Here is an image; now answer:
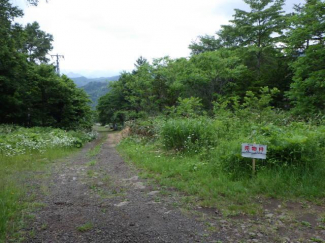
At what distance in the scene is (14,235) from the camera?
305 centimetres

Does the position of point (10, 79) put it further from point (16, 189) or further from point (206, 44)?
point (206, 44)

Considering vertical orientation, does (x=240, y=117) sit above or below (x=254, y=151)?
above

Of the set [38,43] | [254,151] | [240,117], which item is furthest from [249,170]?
[38,43]

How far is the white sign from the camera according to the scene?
480cm

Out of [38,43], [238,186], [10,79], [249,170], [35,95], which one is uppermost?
[38,43]

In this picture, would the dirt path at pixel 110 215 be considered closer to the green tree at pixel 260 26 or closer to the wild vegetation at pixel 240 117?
the wild vegetation at pixel 240 117

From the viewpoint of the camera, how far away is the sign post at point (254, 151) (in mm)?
4801

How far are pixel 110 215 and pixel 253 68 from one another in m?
24.3

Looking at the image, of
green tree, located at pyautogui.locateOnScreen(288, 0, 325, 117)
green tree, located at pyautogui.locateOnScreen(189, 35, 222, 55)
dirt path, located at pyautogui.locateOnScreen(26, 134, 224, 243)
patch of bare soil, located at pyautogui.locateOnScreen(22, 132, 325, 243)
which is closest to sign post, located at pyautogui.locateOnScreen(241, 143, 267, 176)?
patch of bare soil, located at pyautogui.locateOnScreen(22, 132, 325, 243)

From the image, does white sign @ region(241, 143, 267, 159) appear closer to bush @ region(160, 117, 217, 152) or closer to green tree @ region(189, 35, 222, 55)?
bush @ region(160, 117, 217, 152)

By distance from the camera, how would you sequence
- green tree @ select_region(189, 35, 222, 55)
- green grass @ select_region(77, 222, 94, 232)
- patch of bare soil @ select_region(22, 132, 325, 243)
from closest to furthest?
1. patch of bare soil @ select_region(22, 132, 325, 243)
2. green grass @ select_region(77, 222, 94, 232)
3. green tree @ select_region(189, 35, 222, 55)

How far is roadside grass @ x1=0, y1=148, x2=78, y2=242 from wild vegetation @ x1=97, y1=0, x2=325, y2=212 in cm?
271

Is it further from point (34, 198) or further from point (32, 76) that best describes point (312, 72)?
point (32, 76)

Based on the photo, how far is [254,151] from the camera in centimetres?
485
